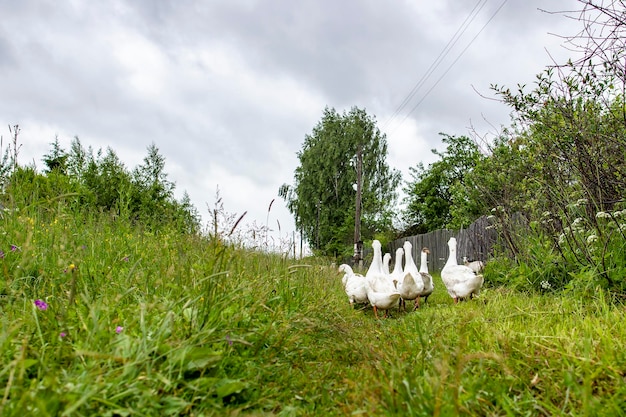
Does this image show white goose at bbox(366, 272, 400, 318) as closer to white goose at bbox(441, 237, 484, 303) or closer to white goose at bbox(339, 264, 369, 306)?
white goose at bbox(339, 264, 369, 306)

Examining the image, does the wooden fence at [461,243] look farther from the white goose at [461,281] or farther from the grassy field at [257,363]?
the grassy field at [257,363]

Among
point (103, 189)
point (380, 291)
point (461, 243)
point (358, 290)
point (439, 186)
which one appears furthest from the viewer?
point (439, 186)

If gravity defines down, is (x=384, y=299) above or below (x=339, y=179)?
below

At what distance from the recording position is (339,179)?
3406 cm

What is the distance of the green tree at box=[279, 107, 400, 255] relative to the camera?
107ft

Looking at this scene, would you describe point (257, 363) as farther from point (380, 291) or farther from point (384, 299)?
point (380, 291)

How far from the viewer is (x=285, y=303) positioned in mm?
3795

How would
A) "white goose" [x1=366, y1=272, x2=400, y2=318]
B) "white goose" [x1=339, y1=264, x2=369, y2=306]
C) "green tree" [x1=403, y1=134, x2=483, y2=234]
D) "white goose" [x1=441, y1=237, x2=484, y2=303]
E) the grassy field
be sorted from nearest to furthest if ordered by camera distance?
the grassy field, "white goose" [x1=366, y1=272, x2=400, y2=318], "white goose" [x1=441, y1=237, x2=484, y2=303], "white goose" [x1=339, y1=264, x2=369, y2=306], "green tree" [x1=403, y1=134, x2=483, y2=234]

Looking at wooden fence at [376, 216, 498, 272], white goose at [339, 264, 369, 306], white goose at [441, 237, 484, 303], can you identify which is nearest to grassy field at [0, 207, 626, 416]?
white goose at [441, 237, 484, 303]

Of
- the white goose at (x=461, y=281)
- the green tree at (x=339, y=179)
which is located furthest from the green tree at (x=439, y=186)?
the white goose at (x=461, y=281)

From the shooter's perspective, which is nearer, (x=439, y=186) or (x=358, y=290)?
(x=358, y=290)

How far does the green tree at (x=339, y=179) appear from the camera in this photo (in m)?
32.8

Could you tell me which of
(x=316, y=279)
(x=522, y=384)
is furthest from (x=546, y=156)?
(x=522, y=384)

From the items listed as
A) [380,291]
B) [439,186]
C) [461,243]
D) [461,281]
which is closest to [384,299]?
[380,291]
